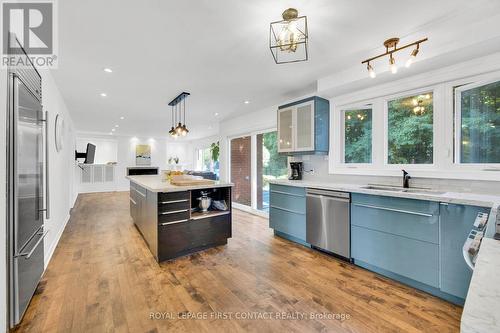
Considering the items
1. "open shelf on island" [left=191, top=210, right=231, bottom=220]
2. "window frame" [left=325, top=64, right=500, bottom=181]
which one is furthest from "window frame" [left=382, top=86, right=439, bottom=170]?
"open shelf on island" [left=191, top=210, right=231, bottom=220]

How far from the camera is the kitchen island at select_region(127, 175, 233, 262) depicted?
271 centimetres

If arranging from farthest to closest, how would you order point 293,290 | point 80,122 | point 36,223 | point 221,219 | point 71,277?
point 80,122
point 221,219
point 71,277
point 293,290
point 36,223

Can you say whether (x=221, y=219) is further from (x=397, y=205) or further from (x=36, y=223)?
(x=397, y=205)

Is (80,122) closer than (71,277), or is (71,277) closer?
(71,277)

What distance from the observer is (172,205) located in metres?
2.76

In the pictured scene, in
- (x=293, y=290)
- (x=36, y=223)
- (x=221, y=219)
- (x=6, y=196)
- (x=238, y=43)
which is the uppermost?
(x=238, y=43)

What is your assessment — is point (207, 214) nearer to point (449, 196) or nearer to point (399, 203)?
point (399, 203)

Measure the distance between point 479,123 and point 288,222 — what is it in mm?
2470

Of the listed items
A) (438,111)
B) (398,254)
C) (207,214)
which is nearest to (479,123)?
(438,111)

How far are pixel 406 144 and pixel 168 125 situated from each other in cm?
627

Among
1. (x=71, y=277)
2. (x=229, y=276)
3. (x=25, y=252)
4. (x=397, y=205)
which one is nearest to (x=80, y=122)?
(x=71, y=277)

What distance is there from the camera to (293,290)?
2.17 meters

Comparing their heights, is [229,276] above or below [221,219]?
below

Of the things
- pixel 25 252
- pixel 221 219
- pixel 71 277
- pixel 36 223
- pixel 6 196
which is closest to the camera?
pixel 6 196
